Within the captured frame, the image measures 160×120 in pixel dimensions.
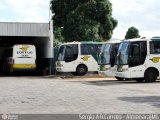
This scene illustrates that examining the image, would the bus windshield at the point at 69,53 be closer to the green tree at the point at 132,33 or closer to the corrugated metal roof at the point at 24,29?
the corrugated metal roof at the point at 24,29

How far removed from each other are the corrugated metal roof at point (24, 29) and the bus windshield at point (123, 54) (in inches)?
569

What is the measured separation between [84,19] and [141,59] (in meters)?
22.9

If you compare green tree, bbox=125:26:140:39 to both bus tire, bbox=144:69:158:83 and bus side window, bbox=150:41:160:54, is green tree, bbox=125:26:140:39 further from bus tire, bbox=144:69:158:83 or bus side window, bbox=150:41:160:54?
bus tire, bbox=144:69:158:83

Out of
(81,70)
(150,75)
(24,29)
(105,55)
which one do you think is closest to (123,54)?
(150,75)

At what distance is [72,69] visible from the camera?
37.9m

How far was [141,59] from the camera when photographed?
27.8 m

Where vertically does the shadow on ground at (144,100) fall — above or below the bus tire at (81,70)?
below

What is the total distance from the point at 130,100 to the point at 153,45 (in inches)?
497

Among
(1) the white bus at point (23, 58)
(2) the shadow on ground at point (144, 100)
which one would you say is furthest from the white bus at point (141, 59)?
(1) the white bus at point (23, 58)

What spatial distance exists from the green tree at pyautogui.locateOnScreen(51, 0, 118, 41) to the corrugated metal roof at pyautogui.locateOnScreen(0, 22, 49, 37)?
753cm

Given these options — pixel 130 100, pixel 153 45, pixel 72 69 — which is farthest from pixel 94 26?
pixel 130 100

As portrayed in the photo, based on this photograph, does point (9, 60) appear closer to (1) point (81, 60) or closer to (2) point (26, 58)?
(2) point (26, 58)

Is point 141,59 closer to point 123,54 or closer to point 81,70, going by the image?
point 123,54

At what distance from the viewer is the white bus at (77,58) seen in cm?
3781
